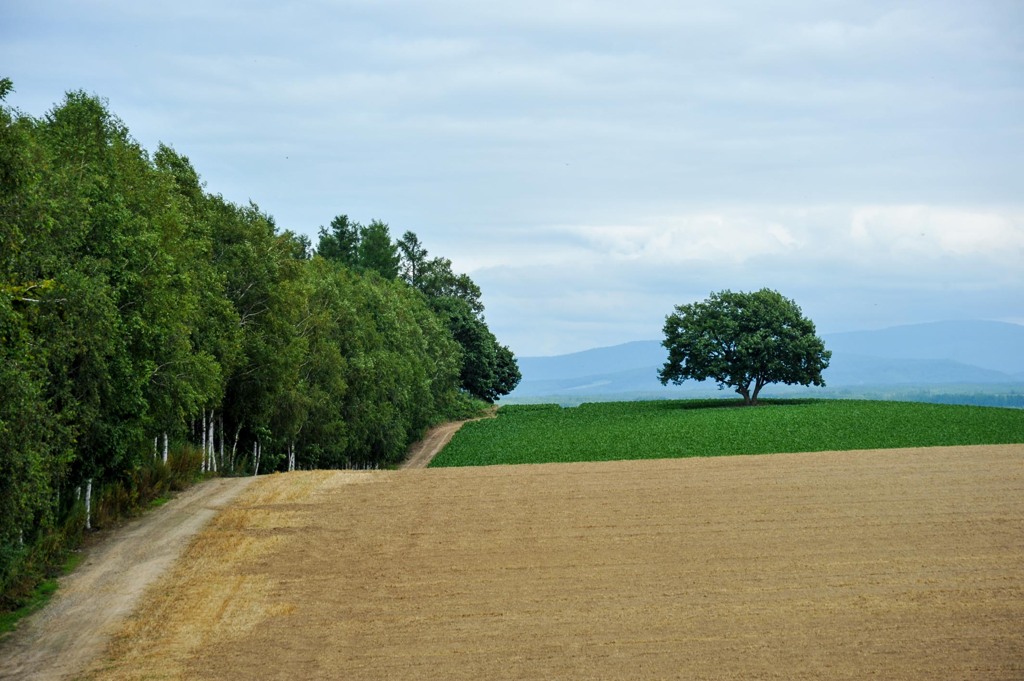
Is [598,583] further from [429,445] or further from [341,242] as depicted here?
[341,242]

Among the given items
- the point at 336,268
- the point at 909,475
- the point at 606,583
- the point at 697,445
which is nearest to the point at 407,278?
the point at 336,268

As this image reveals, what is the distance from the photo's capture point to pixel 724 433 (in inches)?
2768

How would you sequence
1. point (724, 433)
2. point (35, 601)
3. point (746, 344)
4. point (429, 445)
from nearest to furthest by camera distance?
1. point (35, 601)
2. point (724, 433)
3. point (429, 445)
4. point (746, 344)

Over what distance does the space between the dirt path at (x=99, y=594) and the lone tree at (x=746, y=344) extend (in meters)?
70.3

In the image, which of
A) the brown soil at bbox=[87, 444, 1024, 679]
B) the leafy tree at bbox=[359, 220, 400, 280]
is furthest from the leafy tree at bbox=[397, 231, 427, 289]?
the brown soil at bbox=[87, 444, 1024, 679]

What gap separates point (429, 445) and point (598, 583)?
2257 inches

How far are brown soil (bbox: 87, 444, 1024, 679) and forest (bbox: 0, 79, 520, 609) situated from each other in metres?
3.81

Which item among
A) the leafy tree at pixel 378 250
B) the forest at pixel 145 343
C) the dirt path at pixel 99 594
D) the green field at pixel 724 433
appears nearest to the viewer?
the dirt path at pixel 99 594

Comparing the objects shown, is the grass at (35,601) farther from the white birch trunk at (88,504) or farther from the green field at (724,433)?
the green field at (724,433)

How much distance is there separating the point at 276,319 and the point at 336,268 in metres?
23.0

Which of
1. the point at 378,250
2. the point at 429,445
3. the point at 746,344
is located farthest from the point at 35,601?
the point at 378,250

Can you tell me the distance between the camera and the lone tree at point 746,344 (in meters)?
100

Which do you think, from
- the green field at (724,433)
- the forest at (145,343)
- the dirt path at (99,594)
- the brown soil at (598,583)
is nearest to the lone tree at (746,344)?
the green field at (724,433)

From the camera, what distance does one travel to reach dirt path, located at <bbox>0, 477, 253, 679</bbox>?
2055cm
